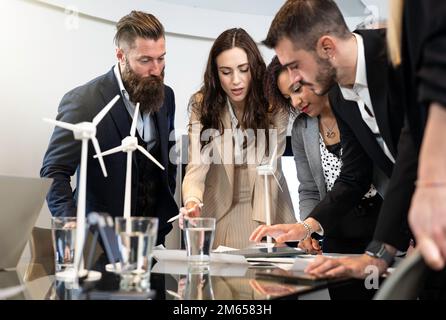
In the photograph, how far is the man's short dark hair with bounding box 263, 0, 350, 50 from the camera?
1.85 m

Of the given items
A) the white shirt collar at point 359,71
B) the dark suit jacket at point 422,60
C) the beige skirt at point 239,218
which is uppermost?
the white shirt collar at point 359,71

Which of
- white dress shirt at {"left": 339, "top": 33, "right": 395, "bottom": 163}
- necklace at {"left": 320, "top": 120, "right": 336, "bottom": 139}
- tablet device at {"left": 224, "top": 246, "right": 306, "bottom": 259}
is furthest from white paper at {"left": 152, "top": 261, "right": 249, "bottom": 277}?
necklace at {"left": 320, "top": 120, "right": 336, "bottom": 139}

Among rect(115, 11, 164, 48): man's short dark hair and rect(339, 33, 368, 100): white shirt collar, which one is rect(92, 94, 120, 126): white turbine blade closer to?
rect(339, 33, 368, 100): white shirt collar

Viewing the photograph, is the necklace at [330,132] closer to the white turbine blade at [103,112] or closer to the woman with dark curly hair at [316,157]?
the woman with dark curly hair at [316,157]

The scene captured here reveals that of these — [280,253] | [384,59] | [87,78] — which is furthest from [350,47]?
[87,78]

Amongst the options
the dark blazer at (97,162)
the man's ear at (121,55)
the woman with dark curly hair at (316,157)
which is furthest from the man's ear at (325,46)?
the man's ear at (121,55)

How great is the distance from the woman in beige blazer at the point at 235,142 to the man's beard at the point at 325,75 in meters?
0.69

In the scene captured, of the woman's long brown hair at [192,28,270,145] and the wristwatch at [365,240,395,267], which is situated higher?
the woman's long brown hair at [192,28,270,145]

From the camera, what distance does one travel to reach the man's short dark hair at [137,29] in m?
2.65

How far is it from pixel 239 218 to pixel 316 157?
18.7 inches

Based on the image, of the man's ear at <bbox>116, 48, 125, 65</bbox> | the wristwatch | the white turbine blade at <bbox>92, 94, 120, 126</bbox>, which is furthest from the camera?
the man's ear at <bbox>116, 48, 125, 65</bbox>

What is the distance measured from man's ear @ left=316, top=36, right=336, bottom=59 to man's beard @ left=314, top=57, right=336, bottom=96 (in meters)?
0.02

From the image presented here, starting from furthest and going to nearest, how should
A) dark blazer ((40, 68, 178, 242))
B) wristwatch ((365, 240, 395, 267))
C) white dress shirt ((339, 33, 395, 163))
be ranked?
dark blazer ((40, 68, 178, 242)), white dress shirt ((339, 33, 395, 163)), wristwatch ((365, 240, 395, 267))

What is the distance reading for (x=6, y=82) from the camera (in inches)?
105
